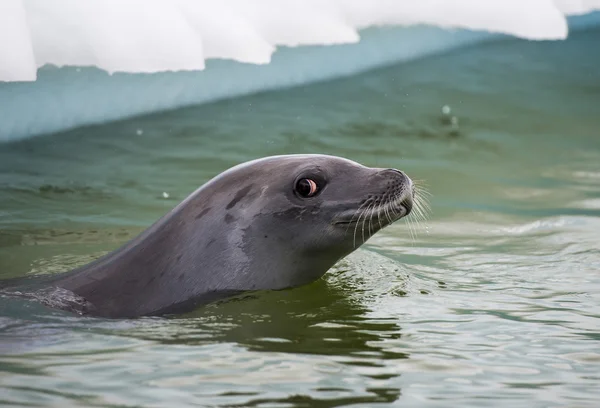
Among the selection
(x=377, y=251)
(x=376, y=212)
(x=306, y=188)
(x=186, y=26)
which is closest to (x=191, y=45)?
(x=186, y=26)

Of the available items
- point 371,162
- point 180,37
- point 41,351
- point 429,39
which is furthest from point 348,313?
point 429,39

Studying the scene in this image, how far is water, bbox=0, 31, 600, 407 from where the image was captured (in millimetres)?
3484

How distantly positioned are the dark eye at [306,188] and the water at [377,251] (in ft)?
1.41

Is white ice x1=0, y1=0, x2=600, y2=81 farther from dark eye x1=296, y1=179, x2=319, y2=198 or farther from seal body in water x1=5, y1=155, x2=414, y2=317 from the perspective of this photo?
dark eye x1=296, y1=179, x2=319, y2=198

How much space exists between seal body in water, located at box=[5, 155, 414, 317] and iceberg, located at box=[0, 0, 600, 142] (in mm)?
3432

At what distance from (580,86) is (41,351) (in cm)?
854

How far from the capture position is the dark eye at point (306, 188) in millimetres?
4492

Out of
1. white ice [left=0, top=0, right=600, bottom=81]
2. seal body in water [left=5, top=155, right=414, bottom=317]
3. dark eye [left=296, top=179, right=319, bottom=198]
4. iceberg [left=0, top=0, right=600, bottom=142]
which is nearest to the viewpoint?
seal body in water [left=5, top=155, right=414, bottom=317]

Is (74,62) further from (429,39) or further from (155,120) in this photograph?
(429,39)

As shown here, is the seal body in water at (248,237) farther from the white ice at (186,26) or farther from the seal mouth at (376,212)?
the white ice at (186,26)

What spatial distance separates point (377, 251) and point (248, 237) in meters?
1.98

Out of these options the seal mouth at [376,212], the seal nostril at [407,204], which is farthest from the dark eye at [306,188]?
the seal nostril at [407,204]

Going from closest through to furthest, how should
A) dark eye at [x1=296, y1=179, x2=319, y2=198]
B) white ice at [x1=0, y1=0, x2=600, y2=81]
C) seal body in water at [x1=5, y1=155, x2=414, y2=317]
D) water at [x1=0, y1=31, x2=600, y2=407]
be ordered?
water at [x1=0, y1=31, x2=600, y2=407], seal body in water at [x1=5, y1=155, x2=414, y2=317], dark eye at [x1=296, y1=179, x2=319, y2=198], white ice at [x1=0, y1=0, x2=600, y2=81]

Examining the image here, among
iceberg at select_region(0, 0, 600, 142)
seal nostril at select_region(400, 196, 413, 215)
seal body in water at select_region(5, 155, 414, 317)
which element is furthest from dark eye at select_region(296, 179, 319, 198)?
iceberg at select_region(0, 0, 600, 142)
